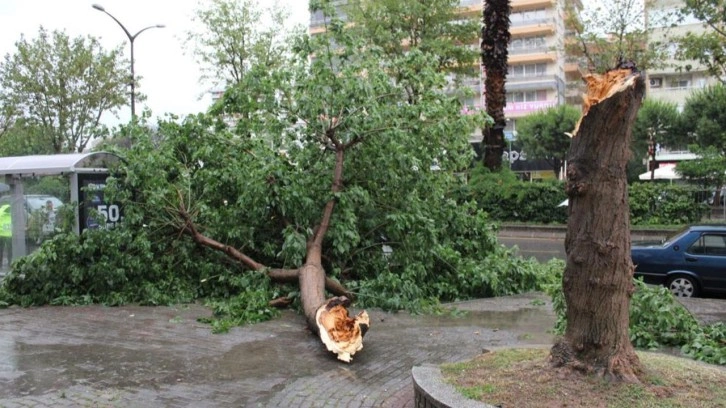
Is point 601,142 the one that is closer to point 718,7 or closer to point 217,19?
point 718,7

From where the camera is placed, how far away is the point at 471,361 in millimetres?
5375

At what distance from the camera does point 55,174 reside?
33.6 ft

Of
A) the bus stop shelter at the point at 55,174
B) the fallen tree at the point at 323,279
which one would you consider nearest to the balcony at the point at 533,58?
the fallen tree at the point at 323,279

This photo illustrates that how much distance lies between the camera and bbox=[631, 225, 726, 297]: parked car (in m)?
10.7

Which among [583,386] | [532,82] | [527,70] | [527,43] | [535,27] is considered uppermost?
[535,27]

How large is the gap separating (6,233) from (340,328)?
23.1ft

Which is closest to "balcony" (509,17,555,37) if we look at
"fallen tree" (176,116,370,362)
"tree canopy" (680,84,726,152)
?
"tree canopy" (680,84,726,152)

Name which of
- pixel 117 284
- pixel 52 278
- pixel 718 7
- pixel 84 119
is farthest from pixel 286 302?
pixel 84 119

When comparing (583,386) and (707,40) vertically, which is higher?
(707,40)

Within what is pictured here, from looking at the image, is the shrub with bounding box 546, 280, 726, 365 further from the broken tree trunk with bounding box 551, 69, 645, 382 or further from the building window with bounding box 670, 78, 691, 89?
the building window with bounding box 670, 78, 691, 89

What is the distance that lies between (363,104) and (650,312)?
15.8ft

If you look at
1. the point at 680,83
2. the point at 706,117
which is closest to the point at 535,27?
the point at 680,83

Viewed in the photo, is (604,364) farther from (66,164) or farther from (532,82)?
(532,82)

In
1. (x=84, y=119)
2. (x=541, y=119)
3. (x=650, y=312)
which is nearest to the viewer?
(x=650, y=312)
